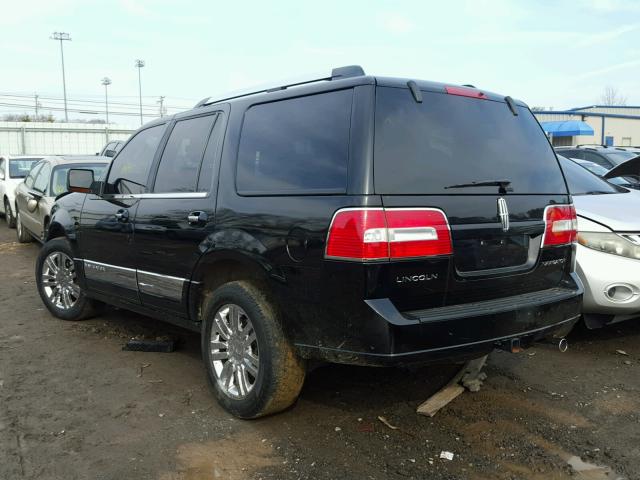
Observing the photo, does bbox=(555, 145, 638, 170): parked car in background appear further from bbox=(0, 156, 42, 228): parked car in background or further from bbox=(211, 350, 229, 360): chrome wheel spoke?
bbox=(0, 156, 42, 228): parked car in background

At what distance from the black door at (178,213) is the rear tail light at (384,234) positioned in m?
1.10

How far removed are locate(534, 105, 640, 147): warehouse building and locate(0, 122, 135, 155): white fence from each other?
2776 centimetres

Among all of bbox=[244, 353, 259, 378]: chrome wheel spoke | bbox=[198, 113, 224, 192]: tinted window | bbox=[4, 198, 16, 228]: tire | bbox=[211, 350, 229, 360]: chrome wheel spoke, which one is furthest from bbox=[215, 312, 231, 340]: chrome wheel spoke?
bbox=[4, 198, 16, 228]: tire

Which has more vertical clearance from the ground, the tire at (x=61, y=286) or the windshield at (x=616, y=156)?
the windshield at (x=616, y=156)

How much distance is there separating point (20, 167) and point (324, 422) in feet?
38.3

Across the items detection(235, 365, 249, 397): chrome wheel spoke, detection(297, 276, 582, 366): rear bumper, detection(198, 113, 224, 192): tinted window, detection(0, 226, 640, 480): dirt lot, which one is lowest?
detection(0, 226, 640, 480): dirt lot

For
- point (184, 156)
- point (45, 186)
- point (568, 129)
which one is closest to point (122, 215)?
point (184, 156)

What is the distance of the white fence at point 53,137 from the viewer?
3947 cm

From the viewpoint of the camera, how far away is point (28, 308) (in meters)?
6.16

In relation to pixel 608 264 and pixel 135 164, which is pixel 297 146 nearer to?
pixel 135 164

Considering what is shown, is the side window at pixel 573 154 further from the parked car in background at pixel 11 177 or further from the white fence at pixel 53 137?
the white fence at pixel 53 137

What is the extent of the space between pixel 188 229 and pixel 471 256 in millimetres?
1807

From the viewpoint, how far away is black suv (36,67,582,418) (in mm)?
2809

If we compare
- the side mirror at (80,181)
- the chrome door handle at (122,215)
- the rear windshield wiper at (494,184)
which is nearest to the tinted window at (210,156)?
the chrome door handle at (122,215)
